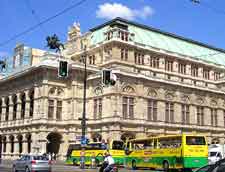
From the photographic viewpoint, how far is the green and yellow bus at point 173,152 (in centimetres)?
3384

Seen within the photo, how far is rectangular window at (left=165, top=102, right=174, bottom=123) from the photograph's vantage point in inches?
2530

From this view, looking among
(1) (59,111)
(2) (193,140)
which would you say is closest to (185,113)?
(1) (59,111)

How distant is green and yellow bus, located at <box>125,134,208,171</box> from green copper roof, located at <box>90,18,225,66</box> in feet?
115

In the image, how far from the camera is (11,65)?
77.2 metres

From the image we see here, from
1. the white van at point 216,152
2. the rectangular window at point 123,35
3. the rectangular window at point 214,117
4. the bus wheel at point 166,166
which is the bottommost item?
the bus wheel at point 166,166

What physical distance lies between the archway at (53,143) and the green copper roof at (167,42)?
2034 cm

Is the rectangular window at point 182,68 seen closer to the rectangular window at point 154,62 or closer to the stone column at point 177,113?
the rectangular window at point 154,62

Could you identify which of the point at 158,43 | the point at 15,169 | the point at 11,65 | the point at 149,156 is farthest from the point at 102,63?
the point at 15,169

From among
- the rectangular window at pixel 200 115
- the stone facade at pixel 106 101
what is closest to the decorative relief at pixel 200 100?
the stone facade at pixel 106 101

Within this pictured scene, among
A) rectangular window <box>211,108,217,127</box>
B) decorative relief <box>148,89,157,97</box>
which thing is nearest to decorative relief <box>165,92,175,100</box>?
decorative relief <box>148,89,157,97</box>

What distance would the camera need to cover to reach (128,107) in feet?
193

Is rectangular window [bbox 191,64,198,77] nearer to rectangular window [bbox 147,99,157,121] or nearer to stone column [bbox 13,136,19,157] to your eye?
rectangular window [bbox 147,99,157,121]

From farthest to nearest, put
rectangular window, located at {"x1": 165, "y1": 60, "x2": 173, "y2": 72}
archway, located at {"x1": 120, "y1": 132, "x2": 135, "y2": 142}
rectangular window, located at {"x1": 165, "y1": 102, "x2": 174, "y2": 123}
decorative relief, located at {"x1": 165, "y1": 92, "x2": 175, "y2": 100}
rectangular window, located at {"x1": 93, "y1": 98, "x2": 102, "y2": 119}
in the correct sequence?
rectangular window, located at {"x1": 165, "y1": 60, "x2": 173, "y2": 72} < decorative relief, located at {"x1": 165, "y1": 92, "x2": 175, "y2": 100} < rectangular window, located at {"x1": 165, "y1": 102, "x2": 174, "y2": 123} < rectangular window, located at {"x1": 93, "y1": 98, "x2": 102, "y2": 119} < archway, located at {"x1": 120, "y1": 132, "x2": 135, "y2": 142}

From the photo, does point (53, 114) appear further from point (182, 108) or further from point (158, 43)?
point (158, 43)
